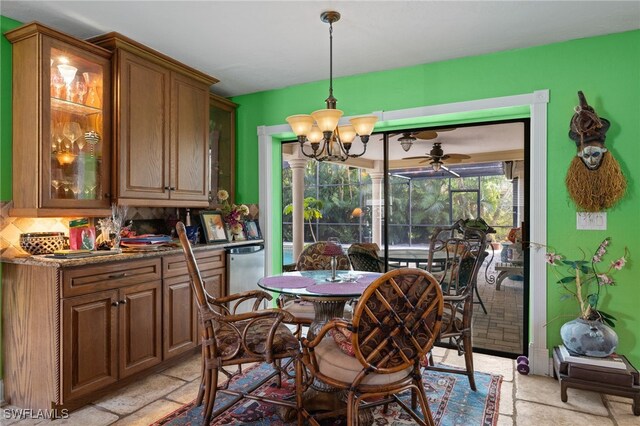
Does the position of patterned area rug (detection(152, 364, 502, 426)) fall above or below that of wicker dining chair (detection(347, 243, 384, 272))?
below

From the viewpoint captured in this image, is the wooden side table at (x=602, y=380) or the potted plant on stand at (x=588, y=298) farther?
the potted plant on stand at (x=588, y=298)

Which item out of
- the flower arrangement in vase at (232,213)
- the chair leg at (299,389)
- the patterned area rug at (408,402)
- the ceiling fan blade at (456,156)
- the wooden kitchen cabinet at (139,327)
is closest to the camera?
the chair leg at (299,389)

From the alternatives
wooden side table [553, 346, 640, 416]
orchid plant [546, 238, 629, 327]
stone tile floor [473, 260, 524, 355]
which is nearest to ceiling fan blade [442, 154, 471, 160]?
stone tile floor [473, 260, 524, 355]

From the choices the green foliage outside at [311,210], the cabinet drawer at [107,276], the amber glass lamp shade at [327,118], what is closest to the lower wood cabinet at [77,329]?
the cabinet drawer at [107,276]

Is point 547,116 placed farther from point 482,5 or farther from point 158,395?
point 158,395

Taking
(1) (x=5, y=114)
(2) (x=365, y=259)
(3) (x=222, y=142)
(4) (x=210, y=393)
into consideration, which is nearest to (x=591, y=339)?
(2) (x=365, y=259)

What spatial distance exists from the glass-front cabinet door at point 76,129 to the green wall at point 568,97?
2.42m

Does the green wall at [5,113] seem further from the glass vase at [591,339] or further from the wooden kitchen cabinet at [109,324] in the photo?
the glass vase at [591,339]

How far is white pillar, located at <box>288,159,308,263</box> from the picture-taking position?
4.66 m

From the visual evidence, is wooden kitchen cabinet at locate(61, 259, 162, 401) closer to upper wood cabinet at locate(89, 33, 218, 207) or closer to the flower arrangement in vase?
upper wood cabinet at locate(89, 33, 218, 207)

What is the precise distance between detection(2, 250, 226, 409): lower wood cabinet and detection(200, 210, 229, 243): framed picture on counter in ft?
2.43

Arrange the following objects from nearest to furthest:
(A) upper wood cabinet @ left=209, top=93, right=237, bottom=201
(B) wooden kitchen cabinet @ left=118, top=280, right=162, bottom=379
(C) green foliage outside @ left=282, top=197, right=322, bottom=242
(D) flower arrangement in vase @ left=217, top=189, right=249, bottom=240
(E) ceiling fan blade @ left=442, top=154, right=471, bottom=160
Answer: (B) wooden kitchen cabinet @ left=118, top=280, right=162, bottom=379 < (E) ceiling fan blade @ left=442, top=154, right=471, bottom=160 < (D) flower arrangement in vase @ left=217, top=189, right=249, bottom=240 < (A) upper wood cabinet @ left=209, top=93, right=237, bottom=201 < (C) green foliage outside @ left=282, top=197, right=322, bottom=242

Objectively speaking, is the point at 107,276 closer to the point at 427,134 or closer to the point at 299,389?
the point at 299,389

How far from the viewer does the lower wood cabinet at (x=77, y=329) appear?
247 centimetres
